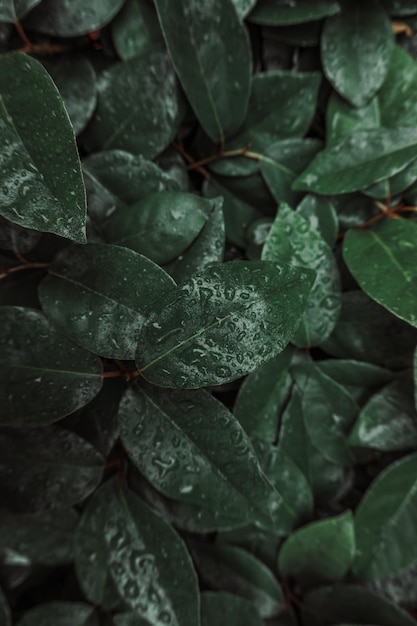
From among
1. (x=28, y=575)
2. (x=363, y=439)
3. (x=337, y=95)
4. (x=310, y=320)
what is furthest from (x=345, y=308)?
(x=28, y=575)

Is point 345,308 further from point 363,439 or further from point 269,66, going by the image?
point 269,66

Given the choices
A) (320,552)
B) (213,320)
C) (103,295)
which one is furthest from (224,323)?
(320,552)

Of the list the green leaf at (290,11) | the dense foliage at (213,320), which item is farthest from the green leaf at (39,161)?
the green leaf at (290,11)

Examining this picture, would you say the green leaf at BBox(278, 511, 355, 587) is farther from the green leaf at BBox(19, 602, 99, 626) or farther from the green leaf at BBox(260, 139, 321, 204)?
the green leaf at BBox(260, 139, 321, 204)

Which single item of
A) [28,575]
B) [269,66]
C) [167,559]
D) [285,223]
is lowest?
[28,575]

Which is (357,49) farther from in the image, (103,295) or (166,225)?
(103,295)

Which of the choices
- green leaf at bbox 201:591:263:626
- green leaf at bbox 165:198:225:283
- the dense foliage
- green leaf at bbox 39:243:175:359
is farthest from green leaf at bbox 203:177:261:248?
green leaf at bbox 201:591:263:626
